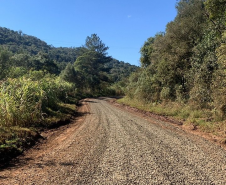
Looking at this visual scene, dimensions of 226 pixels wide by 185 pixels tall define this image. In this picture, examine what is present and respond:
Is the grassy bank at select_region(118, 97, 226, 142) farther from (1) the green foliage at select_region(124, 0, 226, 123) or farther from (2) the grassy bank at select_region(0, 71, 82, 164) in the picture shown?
(2) the grassy bank at select_region(0, 71, 82, 164)

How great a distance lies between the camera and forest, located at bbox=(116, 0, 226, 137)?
33.6 feet

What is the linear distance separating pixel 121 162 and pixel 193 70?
40.6ft

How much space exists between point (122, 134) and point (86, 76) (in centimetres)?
4692

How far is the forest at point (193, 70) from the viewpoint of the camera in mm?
10245

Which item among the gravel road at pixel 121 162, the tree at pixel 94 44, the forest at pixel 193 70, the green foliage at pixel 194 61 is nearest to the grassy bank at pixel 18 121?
the gravel road at pixel 121 162

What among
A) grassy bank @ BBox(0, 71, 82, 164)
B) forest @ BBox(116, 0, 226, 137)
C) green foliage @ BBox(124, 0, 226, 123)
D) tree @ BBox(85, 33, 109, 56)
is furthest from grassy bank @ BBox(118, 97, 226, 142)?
tree @ BBox(85, 33, 109, 56)

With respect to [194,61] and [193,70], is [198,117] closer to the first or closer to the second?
[193,70]

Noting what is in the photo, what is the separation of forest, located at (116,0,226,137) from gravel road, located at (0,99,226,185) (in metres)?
3.52

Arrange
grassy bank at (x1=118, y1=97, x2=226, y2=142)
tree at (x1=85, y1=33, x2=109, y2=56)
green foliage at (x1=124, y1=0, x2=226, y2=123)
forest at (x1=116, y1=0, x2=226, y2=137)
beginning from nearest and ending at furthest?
grassy bank at (x1=118, y1=97, x2=226, y2=142) < forest at (x1=116, y1=0, x2=226, y2=137) < green foliage at (x1=124, y1=0, x2=226, y2=123) < tree at (x1=85, y1=33, x2=109, y2=56)

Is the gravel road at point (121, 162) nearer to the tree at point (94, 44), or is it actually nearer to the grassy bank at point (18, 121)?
the grassy bank at point (18, 121)

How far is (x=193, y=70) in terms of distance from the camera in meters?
14.8

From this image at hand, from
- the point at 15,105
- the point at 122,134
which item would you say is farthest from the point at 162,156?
the point at 15,105

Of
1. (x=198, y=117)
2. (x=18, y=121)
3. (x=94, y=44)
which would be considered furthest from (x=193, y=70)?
(x=94, y=44)

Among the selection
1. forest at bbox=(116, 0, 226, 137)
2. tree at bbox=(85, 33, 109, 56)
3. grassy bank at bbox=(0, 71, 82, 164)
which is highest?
tree at bbox=(85, 33, 109, 56)
